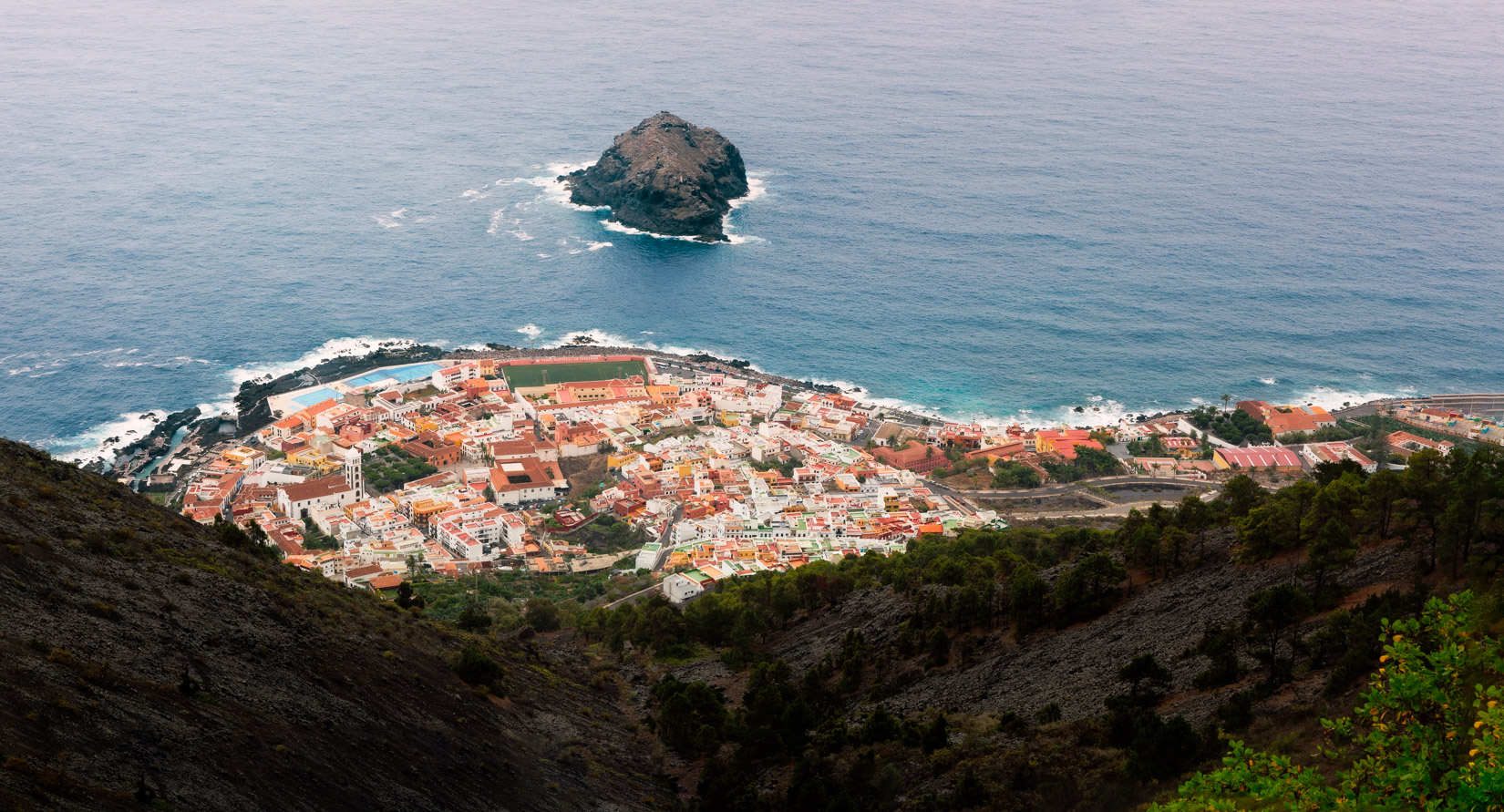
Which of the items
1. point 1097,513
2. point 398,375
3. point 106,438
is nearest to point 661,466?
point 398,375

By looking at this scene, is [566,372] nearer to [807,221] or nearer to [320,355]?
[320,355]

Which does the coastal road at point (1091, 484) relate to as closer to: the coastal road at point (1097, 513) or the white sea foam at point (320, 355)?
the coastal road at point (1097, 513)

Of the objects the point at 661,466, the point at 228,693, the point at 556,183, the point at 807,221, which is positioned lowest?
the point at 661,466

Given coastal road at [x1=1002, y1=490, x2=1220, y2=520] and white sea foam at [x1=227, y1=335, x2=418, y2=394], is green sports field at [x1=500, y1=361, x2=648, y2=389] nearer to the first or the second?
white sea foam at [x1=227, y1=335, x2=418, y2=394]

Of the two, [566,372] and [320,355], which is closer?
[566,372]

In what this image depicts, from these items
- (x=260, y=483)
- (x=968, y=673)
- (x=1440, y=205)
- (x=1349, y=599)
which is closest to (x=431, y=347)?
(x=260, y=483)
